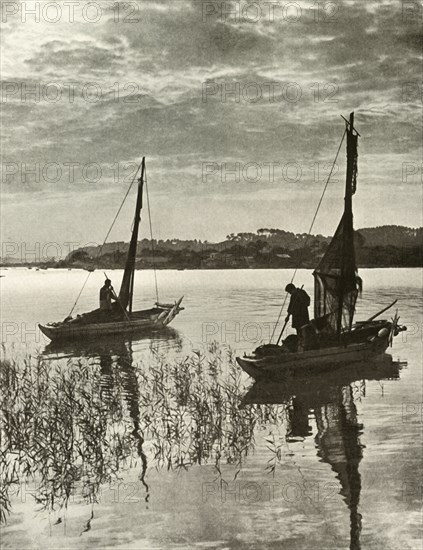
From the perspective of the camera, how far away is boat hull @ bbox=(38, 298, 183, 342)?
46.9 ft

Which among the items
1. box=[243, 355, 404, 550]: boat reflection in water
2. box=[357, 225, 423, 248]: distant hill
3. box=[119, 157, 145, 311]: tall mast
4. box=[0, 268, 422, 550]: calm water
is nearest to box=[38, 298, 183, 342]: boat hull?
box=[119, 157, 145, 311]: tall mast

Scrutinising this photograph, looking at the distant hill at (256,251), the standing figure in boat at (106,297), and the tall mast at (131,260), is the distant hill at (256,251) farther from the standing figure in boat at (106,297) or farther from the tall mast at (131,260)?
the standing figure in boat at (106,297)

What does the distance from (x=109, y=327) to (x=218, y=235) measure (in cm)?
505

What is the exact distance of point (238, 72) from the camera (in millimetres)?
9578

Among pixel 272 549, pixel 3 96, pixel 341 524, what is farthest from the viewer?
pixel 3 96

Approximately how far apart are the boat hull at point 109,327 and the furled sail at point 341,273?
5.42 m

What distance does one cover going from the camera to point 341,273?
11.2m

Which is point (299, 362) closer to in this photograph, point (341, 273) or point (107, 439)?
point (341, 273)

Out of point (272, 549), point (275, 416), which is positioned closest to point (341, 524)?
point (272, 549)

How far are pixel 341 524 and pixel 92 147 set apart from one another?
7018 mm

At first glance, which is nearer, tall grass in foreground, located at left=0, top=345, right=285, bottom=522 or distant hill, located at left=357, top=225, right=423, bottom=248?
tall grass in foreground, located at left=0, top=345, right=285, bottom=522

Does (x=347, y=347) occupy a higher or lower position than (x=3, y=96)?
lower

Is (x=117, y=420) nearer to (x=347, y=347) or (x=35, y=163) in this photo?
(x=35, y=163)

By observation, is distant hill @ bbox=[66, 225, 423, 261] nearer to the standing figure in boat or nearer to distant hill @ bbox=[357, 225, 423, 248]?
distant hill @ bbox=[357, 225, 423, 248]
